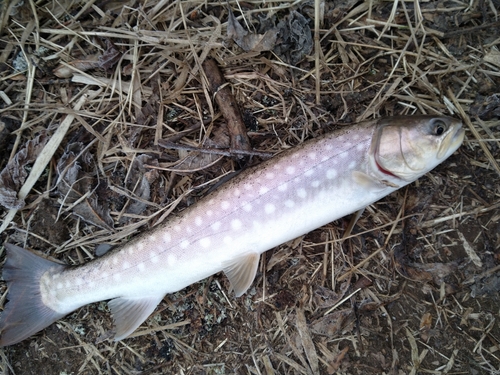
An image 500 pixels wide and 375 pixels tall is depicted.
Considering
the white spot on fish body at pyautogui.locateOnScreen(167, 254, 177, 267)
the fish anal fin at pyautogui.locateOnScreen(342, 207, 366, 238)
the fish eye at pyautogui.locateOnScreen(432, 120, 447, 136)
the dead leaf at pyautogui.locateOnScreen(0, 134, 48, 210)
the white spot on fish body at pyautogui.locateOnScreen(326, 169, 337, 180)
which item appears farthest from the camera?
the dead leaf at pyautogui.locateOnScreen(0, 134, 48, 210)

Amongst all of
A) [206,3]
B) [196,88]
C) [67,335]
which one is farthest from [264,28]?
[67,335]

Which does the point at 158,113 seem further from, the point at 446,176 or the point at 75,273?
the point at 446,176

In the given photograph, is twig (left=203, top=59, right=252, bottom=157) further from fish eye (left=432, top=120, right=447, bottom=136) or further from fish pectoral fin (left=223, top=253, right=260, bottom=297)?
fish eye (left=432, top=120, right=447, bottom=136)

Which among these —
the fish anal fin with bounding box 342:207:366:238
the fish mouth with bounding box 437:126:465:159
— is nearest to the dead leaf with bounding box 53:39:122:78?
the fish anal fin with bounding box 342:207:366:238

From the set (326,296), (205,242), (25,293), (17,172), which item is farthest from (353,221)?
(17,172)

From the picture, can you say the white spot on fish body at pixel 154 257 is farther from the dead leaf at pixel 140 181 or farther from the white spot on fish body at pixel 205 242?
the dead leaf at pixel 140 181

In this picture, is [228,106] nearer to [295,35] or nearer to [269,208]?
[295,35]

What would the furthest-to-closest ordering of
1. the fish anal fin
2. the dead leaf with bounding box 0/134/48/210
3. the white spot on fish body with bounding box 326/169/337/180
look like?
the dead leaf with bounding box 0/134/48/210 → the fish anal fin → the white spot on fish body with bounding box 326/169/337/180
